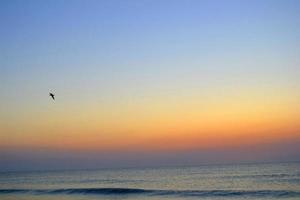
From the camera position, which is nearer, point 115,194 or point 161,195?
point 161,195

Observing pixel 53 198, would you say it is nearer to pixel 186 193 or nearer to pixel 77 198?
pixel 77 198

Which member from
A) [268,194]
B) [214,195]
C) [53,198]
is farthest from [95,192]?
[268,194]

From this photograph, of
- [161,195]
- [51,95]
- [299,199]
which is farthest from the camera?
[161,195]

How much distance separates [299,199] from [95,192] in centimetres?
1988

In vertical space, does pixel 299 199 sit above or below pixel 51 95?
below

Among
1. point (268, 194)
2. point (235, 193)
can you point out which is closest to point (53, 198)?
point (235, 193)

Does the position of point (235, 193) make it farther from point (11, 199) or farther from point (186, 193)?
point (11, 199)

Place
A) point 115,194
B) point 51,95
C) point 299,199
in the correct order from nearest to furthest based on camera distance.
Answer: point 51,95 < point 299,199 < point 115,194

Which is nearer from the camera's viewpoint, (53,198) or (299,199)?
(299,199)

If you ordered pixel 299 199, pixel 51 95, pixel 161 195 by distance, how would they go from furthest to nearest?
pixel 161 195
pixel 299 199
pixel 51 95

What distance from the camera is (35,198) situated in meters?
35.9

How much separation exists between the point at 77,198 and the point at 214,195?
36.8ft

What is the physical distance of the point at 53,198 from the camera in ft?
118

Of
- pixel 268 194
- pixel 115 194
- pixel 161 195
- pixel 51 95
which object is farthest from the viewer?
pixel 115 194
